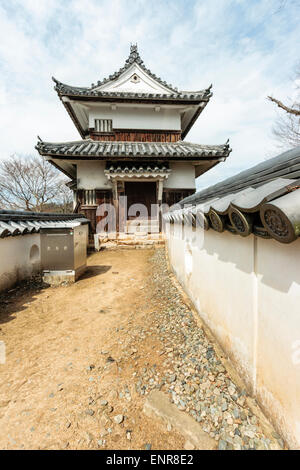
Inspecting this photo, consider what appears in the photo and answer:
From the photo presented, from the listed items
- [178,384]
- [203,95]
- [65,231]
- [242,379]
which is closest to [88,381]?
[178,384]

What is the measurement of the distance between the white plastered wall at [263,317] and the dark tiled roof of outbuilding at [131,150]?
283 inches

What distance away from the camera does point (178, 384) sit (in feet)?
6.29

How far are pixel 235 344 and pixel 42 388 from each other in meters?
2.10

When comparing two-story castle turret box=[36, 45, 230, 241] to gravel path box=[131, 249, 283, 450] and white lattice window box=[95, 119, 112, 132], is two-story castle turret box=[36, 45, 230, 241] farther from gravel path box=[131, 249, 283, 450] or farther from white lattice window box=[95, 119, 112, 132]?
gravel path box=[131, 249, 283, 450]

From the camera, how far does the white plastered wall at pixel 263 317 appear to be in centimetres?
121

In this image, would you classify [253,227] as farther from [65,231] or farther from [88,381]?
[65,231]

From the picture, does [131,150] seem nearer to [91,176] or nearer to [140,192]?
[91,176]

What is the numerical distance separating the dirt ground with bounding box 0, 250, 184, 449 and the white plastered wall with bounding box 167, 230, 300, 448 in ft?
2.64

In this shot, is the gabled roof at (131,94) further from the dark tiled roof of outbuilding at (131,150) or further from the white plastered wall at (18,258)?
the white plastered wall at (18,258)

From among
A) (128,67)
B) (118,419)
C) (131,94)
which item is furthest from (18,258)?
(128,67)

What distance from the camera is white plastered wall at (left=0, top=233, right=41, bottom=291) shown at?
171 inches

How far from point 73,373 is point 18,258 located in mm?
3773

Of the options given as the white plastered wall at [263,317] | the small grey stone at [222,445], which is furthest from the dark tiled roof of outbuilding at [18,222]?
the small grey stone at [222,445]

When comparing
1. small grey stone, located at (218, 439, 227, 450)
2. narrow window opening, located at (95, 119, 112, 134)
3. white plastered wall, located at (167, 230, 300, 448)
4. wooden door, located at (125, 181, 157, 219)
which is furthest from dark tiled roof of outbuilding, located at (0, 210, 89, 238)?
narrow window opening, located at (95, 119, 112, 134)
